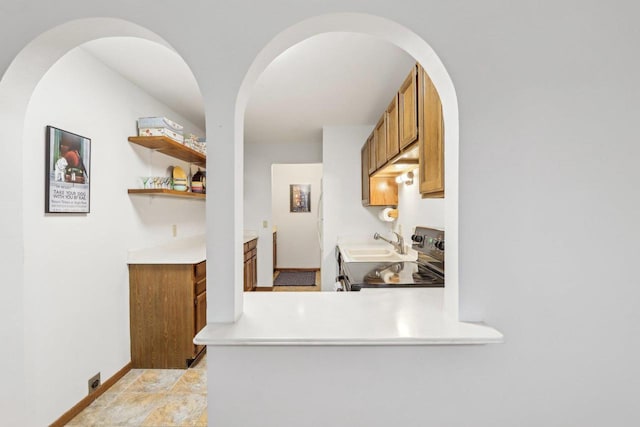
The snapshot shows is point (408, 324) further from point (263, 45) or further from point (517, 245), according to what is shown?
point (263, 45)

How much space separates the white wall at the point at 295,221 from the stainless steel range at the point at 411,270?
407cm

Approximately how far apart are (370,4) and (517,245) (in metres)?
0.93

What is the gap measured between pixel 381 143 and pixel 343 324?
6.58 feet

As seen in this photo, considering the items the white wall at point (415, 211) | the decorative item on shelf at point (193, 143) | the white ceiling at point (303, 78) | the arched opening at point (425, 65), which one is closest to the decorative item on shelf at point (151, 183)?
the decorative item on shelf at point (193, 143)

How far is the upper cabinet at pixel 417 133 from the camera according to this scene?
4.44ft

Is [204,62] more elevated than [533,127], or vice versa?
[204,62]

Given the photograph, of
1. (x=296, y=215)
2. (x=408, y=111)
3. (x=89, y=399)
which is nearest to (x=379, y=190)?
(x=408, y=111)

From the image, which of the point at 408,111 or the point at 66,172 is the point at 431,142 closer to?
the point at 408,111

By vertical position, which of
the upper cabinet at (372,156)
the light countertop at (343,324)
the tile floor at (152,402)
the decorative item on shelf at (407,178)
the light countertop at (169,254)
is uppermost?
the upper cabinet at (372,156)

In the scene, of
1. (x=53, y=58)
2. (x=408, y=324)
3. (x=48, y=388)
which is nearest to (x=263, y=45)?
(x=53, y=58)

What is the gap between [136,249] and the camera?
2.59 meters

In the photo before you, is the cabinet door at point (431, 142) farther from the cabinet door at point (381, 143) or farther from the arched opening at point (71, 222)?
the arched opening at point (71, 222)

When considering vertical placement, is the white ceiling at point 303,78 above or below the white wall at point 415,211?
above

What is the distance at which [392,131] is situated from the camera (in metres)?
2.24
